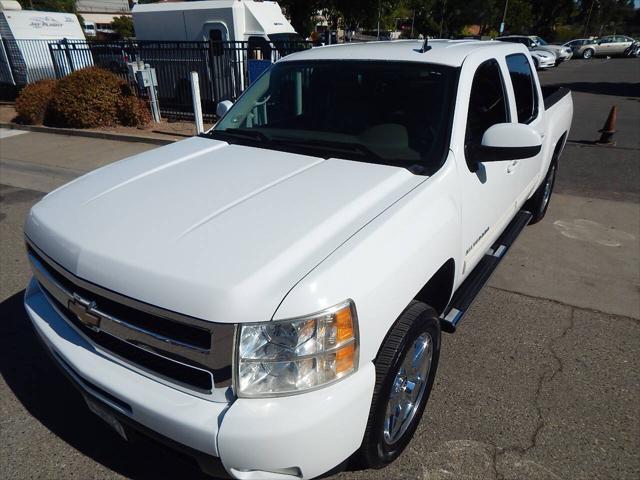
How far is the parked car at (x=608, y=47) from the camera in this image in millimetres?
33469

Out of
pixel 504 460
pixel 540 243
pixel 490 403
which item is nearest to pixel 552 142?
pixel 540 243

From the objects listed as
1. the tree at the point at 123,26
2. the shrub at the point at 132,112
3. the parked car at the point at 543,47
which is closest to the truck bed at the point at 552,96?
the shrub at the point at 132,112

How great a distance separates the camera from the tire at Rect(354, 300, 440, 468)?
75.7 inches

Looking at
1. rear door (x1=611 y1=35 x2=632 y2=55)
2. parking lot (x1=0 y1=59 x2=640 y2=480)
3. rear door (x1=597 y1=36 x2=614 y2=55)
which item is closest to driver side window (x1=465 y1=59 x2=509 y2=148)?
parking lot (x1=0 y1=59 x2=640 y2=480)

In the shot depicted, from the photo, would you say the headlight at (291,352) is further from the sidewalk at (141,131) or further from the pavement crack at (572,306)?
the sidewalk at (141,131)

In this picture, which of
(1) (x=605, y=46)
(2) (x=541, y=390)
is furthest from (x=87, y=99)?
(1) (x=605, y=46)

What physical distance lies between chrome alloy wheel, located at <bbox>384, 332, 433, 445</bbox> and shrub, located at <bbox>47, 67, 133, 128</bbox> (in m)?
10.3

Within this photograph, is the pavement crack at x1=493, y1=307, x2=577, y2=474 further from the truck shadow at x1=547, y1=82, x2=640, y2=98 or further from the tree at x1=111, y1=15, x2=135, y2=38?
the tree at x1=111, y1=15, x2=135, y2=38

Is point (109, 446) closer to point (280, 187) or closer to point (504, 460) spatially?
point (280, 187)

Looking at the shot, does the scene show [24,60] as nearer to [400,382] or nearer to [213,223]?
[213,223]

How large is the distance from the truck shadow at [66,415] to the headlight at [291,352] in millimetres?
506

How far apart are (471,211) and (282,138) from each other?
126 cm

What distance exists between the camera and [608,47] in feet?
110

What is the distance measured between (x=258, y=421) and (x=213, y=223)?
0.85 m
